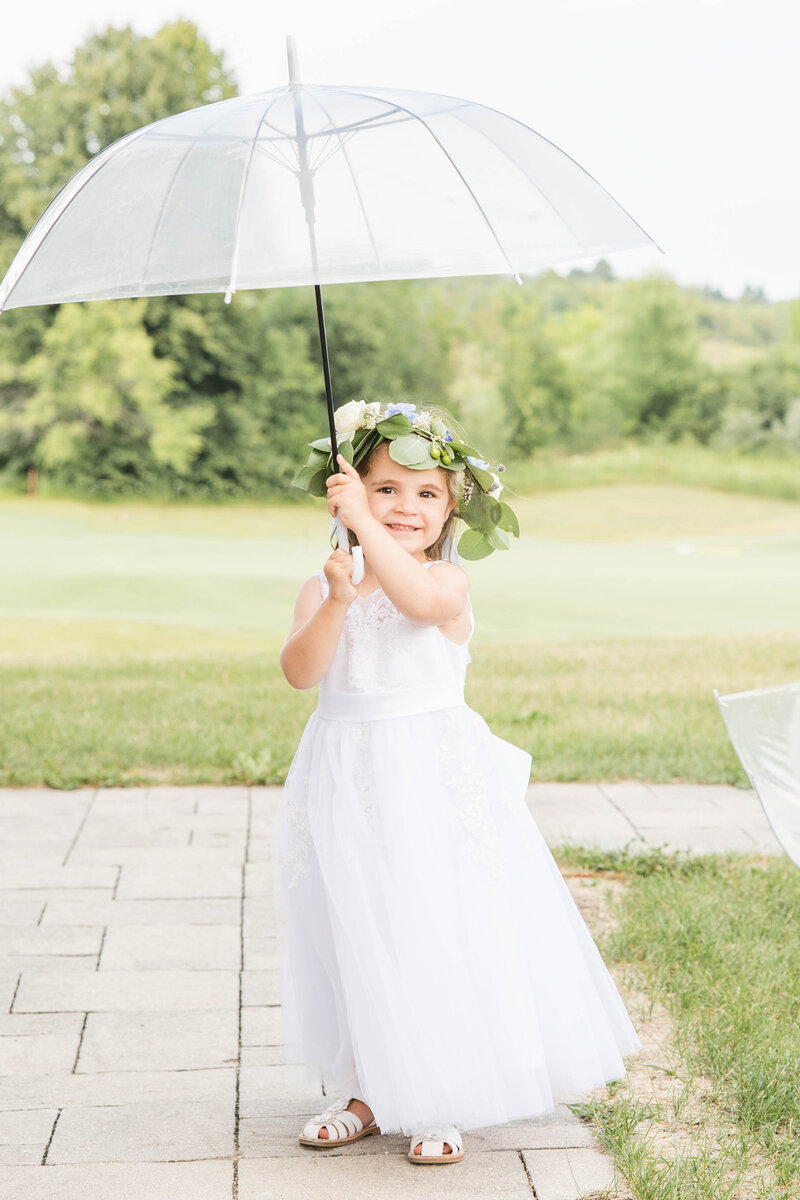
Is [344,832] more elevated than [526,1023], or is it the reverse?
[344,832]

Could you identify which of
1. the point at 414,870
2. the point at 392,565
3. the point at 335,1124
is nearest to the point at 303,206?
the point at 392,565

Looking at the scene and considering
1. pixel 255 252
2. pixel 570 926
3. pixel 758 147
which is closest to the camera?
pixel 255 252

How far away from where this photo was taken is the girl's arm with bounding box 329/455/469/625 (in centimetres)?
224

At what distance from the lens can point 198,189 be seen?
7.50ft

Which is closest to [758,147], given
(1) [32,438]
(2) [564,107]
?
(2) [564,107]

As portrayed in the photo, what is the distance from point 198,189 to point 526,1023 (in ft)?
5.17

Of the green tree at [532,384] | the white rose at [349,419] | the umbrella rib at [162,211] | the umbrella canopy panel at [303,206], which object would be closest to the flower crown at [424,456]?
the white rose at [349,419]

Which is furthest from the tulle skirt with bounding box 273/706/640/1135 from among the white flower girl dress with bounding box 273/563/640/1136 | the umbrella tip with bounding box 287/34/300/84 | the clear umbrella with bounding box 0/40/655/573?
the umbrella tip with bounding box 287/34/300/84

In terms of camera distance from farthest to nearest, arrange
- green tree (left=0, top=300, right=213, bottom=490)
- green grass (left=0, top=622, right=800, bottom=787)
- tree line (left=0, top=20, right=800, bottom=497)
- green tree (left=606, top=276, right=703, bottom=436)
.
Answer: green tree (left=606, top=276, right=703, bottom=436) < tree line (left=0, top=20, right=800, bottom=497) < green tree (left=0, top=300, right=213, bottom=490) < green grass (left=0, top=622, right=800, bottom=787)

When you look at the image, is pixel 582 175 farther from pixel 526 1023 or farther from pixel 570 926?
pixel 526 1023

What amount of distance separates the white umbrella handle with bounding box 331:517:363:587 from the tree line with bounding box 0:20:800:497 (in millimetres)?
15570

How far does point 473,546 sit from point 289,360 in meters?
16.9

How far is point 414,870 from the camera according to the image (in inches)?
89.8

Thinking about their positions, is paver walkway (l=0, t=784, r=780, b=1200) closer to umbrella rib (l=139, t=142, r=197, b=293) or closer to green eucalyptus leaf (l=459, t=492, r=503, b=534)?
green eucalyptus leaf (l=459, t=492, r=503, b=534)
